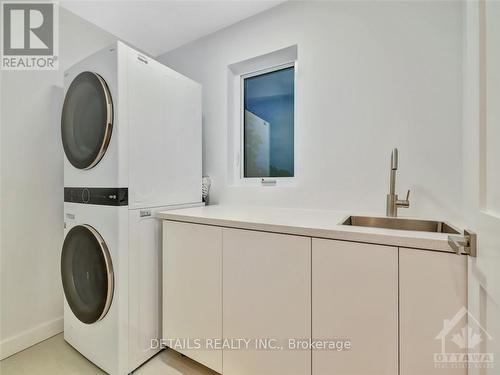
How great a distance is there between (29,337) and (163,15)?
255 cm

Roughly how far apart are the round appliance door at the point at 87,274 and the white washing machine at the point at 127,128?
0.90ft

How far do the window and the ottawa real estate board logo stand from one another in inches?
58.5

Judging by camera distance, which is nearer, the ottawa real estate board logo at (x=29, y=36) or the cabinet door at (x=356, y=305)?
the cabinet door at (x=356, y=305)

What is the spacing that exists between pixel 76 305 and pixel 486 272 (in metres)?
1.95

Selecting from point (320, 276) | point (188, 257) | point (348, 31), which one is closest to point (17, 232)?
point (188, 257)

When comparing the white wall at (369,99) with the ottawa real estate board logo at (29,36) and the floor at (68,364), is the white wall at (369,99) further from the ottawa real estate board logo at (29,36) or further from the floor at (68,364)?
the ottawa real estate board logo at (29,36)

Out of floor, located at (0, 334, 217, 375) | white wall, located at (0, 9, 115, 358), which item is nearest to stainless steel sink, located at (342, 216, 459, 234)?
floor, located at (0, 334, 217, 375)

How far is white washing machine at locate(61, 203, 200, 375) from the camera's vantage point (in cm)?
126

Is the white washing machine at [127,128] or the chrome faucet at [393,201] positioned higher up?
the white washing machine at [127,128]

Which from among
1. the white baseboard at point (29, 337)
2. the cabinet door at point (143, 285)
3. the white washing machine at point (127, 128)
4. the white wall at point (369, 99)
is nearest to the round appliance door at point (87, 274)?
the cabinet door at point (143, 285)

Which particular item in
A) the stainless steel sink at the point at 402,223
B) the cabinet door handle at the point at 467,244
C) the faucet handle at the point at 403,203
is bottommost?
the stainless steel sink at the point at 402,223

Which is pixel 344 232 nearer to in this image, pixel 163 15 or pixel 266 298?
pixel 266 298

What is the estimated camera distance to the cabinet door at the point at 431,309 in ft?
2.48

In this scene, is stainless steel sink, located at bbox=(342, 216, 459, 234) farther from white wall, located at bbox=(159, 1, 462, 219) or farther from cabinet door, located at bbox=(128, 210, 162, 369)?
cabinet door, located at bbox=(128, 210, 162, 369)
